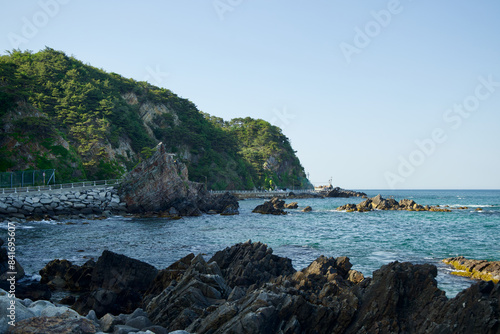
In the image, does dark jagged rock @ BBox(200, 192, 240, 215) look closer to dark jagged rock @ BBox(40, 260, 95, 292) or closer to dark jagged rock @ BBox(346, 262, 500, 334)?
dark jagged rock @ BBox(40, 260, 95, 292)

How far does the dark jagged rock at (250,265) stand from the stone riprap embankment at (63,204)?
29.9 metres

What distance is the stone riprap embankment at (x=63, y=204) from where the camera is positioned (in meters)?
37.4

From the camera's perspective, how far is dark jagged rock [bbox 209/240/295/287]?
44.7 feet

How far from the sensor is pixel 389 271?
9297 mm

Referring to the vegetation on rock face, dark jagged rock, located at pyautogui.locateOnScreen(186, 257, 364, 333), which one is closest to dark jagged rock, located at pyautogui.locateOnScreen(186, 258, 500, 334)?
dark jagged rock, located at pyautogui.locateOnScreen(186, 257, 364, 333)

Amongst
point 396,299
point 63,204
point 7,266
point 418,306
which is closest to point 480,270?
point 418,306

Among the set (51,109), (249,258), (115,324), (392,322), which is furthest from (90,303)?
(51,109)

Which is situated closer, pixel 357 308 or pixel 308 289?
pixel 357 308

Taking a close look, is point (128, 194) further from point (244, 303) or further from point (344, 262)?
point (244, 303)

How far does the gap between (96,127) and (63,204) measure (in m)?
29.6

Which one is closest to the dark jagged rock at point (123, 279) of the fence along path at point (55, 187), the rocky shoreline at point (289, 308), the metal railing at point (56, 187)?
the rocky shoreline at point (289, 308)

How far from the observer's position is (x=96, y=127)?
68.5 metres

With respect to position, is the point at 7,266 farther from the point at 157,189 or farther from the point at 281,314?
the point at 157,189

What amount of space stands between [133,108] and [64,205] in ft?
172
